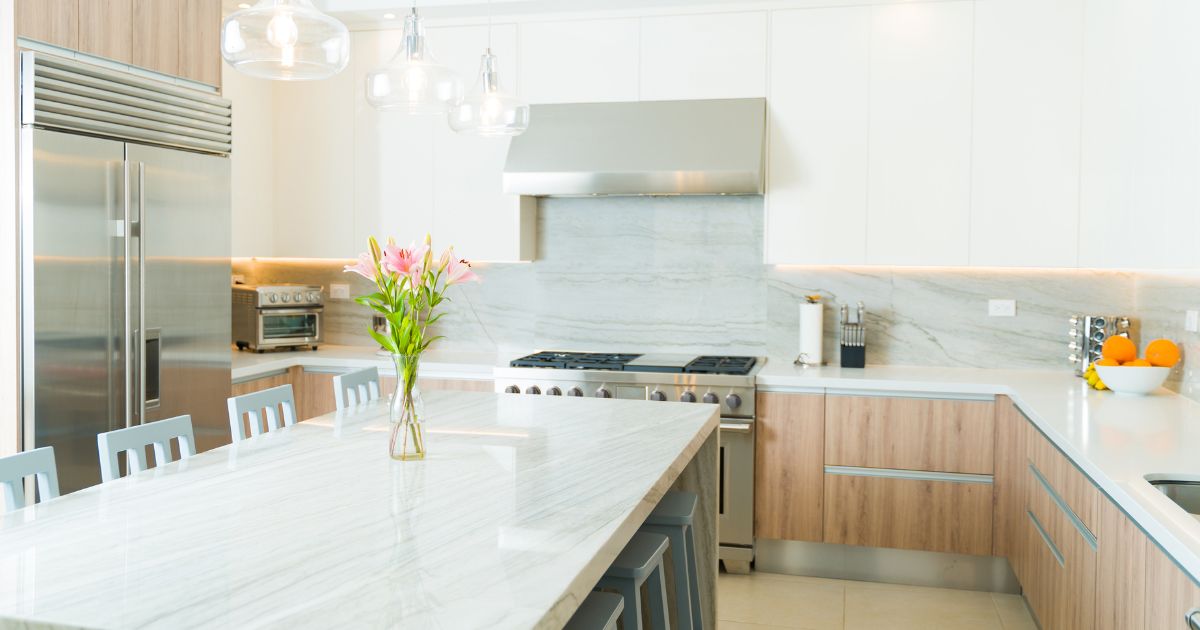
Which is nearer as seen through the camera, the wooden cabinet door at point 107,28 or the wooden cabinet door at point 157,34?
the wooden cabinet door at point 107,28

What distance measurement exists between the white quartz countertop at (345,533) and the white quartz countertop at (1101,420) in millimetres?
1029

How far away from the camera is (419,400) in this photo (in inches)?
93.7

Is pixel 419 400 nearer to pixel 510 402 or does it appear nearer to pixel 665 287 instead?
pixel 510 402

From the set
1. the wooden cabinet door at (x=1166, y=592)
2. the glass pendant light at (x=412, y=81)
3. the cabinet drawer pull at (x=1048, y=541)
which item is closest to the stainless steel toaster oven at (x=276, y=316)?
the glass pendant light at (x=412, y=81)

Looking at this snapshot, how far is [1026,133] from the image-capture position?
4.26 m

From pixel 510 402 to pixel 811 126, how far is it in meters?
2.07

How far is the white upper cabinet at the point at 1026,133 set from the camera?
13.8 feet

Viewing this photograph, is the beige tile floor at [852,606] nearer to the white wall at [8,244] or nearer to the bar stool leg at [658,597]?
the bar stool leg at [658,597]

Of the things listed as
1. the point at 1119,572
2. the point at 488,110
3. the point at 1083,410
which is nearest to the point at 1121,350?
the point at 1083,410

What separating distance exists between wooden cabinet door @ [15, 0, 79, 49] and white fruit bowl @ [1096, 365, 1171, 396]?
3961 millimetres

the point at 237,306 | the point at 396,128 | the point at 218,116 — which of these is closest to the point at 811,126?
the point at 396,128

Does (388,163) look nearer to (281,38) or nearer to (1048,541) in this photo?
(281,38)

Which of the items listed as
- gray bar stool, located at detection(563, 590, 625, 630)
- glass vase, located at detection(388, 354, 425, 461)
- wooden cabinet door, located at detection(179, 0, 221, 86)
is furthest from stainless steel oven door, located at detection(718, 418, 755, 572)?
wooden cabinet door, located at detection(179, 0, 221, 86)

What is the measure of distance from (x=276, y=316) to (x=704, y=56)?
244 centimetres
